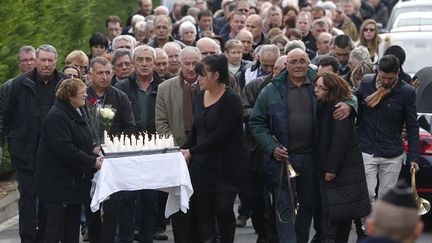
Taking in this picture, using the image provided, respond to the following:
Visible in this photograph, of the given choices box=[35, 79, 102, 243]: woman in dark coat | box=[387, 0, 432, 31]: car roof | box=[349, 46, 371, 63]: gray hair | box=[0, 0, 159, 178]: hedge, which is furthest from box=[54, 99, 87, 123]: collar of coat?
box=[387, 0, 432, 31]: car roof

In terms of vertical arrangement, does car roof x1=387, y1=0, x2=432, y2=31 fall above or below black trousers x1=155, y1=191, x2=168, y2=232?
below

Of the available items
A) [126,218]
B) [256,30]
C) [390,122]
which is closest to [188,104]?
[126,218]

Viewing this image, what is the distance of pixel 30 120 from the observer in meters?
13.0

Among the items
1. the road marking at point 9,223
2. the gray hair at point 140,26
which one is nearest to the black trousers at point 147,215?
the road marking at point 9,223

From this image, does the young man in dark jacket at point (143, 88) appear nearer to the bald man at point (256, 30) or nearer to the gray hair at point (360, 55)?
the gray hair at point (360, 55)

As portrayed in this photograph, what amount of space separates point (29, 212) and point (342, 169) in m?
3.06

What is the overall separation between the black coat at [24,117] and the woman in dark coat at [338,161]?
2.60 metres

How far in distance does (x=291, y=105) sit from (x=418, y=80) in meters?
3.48

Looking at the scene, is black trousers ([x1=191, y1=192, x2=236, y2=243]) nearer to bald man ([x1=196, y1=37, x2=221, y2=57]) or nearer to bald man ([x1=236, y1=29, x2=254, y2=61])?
bald man ([x1=196, y1=37, x2=221, y2=57])

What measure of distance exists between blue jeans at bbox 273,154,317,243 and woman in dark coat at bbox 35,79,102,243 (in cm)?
174

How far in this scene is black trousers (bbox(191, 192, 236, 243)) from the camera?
484 inches

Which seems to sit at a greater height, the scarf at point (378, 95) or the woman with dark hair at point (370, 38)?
the scarf at point (378, 95)

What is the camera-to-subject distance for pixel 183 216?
12.7 meters

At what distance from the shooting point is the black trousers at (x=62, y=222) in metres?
12.1
